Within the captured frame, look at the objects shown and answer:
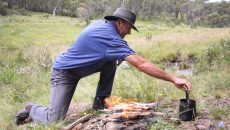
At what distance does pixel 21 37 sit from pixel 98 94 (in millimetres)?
24443

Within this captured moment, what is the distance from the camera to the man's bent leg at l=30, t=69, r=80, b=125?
5.30 m

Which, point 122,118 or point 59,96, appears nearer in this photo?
point 122,118

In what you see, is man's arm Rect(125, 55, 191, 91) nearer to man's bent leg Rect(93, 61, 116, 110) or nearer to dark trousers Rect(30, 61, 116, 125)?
dark trousers Rect(30, 61, 116, 125)

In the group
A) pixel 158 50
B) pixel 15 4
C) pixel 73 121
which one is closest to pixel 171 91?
pixel 73 121

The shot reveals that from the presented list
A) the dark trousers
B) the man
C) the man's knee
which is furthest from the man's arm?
the man's knee

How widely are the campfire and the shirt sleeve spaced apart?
0.77m

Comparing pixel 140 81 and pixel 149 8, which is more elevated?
pixel 140 81

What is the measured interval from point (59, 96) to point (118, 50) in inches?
50.9

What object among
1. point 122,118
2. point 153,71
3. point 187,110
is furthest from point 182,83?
point 122,118

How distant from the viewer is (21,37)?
29.1 metres

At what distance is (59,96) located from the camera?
5312 mm

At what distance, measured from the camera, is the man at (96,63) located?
4469 mm

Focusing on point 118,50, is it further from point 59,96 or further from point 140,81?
point 140,81

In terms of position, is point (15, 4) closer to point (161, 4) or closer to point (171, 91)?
point (161, 4)
